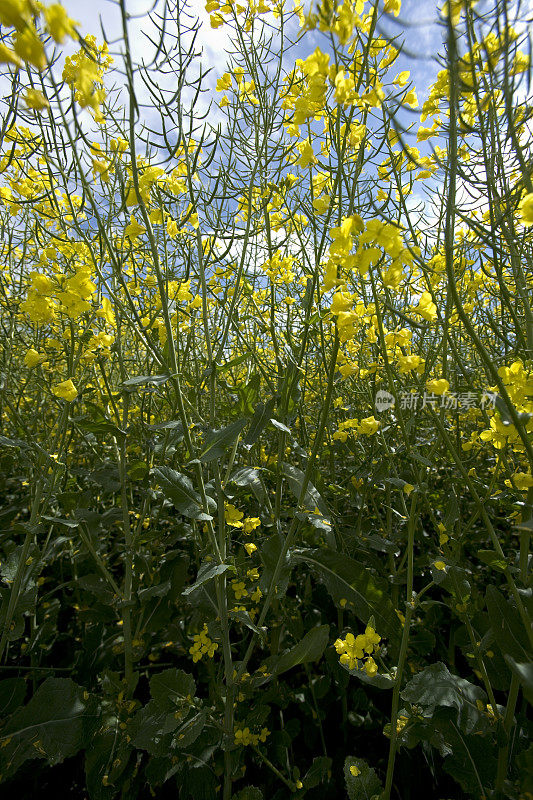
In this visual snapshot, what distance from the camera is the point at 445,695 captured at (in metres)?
1.22

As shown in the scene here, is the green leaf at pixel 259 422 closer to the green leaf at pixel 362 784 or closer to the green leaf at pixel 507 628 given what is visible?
the green leaf at pixel 507 628

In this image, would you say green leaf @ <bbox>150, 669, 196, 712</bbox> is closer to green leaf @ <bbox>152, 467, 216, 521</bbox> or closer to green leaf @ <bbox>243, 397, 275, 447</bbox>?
green leaf @ <bbox>152, 467, 216, 521</bbox>

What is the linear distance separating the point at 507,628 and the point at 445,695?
30 centimetres

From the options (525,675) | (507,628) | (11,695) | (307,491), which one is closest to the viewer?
(525,675)

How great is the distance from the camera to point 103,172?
102 cm

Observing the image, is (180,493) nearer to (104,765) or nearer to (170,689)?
(170,689)

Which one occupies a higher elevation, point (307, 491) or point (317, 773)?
point (307, 491)

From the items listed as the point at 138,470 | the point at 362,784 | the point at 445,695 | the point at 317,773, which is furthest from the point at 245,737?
the point at 138,470

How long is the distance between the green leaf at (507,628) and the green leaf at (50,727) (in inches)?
51.6

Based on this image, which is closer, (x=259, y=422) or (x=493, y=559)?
(x=493, y=559)

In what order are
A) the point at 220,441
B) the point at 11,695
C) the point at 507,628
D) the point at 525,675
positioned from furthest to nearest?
the point at 11,695, the point at 220,441, the point at 507,628, the point at 525,675

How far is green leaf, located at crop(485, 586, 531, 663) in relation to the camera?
1.03 m

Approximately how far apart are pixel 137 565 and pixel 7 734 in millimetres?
655

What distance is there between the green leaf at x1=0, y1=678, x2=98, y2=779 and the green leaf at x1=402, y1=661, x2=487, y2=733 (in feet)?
3.41
